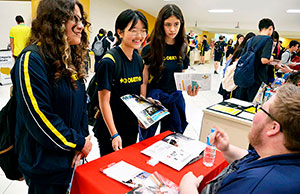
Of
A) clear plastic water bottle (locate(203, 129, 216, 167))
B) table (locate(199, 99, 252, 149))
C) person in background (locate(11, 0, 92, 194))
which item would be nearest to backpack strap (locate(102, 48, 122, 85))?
person in background (locate(11, 0, 92, 194))

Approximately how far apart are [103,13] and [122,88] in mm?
9002

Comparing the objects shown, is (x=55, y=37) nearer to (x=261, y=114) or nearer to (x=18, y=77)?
(x=18, y=77)

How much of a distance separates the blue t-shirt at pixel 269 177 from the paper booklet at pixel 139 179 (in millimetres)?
308

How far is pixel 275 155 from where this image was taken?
0.74m

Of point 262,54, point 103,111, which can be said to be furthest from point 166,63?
point 262,54

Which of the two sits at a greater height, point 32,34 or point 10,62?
point 32,34

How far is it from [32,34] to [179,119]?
1.36 meters

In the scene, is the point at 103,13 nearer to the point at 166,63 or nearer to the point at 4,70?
the point at 4,70

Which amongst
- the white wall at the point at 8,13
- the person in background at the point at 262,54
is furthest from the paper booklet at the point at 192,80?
the white wall at the point at 8,13

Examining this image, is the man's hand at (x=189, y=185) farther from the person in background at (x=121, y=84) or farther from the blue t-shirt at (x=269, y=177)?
the person in background at (x=121, y=84)

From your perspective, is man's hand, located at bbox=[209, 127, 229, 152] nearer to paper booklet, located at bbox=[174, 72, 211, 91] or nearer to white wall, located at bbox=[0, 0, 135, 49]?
paper booklet, located at bbox=[174, 72, 211, 91]

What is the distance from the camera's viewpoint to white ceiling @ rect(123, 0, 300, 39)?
8.77 metres

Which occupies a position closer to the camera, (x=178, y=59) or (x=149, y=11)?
(x=178, y=59)

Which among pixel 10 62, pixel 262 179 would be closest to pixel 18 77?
pixel 262 179
